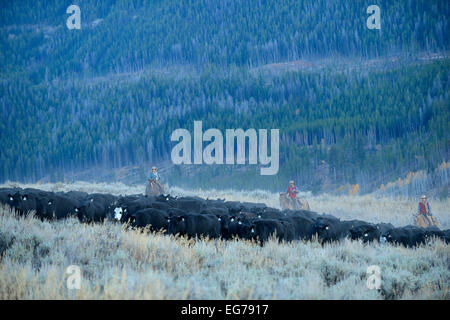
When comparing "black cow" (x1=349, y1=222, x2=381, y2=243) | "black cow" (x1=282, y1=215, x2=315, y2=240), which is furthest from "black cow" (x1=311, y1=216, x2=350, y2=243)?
"black cow" (x1=349, y1=222, x2=381, y2=243)

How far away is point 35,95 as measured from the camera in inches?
3696

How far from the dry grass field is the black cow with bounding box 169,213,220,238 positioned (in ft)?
5.30

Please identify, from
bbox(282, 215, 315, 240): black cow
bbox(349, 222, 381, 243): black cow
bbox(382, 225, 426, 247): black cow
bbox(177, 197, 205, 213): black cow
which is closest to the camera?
bbox(282, 215, 315, 240): black cow

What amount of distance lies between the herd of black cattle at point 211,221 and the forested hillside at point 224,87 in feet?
126

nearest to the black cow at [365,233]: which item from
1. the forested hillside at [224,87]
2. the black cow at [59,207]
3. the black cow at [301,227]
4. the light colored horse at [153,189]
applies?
the black cow at [301,227]

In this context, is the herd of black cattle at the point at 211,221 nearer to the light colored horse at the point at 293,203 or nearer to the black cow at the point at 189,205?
the black cow at the point at 189,205

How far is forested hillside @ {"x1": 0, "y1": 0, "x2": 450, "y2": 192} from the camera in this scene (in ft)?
215

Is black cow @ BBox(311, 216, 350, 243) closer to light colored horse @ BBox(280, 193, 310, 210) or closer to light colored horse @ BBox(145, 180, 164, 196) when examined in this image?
light colored horse @ BBox(280, 193, 310, 210)

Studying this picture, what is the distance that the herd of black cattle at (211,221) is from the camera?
1538cm

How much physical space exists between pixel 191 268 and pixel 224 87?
3084 inches

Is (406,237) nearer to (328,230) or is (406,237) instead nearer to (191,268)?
(328,230)

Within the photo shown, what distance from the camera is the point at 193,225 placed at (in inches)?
597

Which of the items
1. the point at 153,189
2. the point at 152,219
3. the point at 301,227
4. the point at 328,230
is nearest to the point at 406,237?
the point at 328,230
